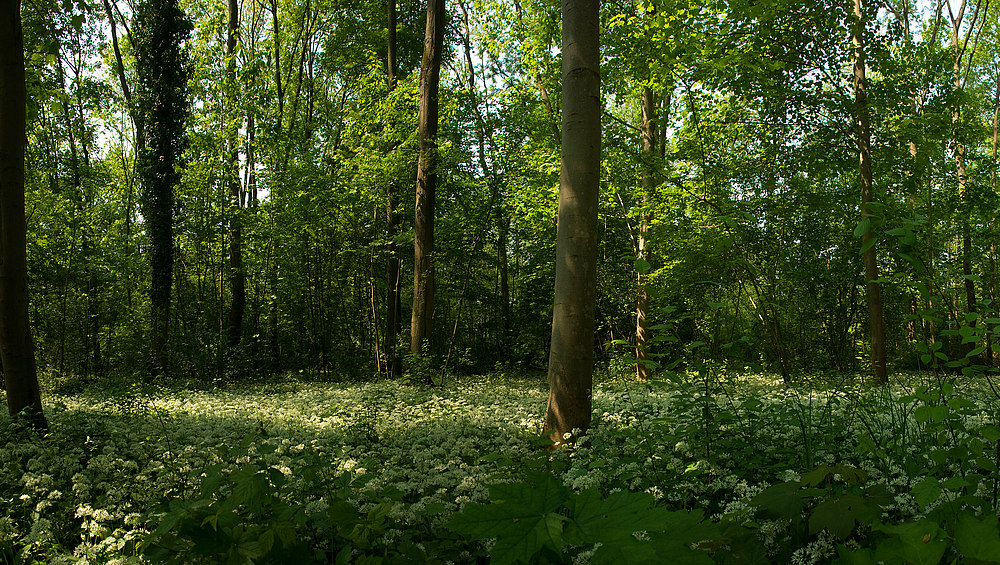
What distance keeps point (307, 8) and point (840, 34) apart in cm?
1742

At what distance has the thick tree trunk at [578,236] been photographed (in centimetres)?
461

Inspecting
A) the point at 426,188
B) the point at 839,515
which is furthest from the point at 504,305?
the point at 839,515

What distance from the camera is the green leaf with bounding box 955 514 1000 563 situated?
127 cm

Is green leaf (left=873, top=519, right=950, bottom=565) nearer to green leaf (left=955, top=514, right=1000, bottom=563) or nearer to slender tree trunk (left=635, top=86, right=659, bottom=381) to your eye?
green leaf (left=955, top=514, right=1000, bottom=563)

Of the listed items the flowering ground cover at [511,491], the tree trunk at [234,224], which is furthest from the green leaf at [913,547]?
the tree trunk at [234,224]

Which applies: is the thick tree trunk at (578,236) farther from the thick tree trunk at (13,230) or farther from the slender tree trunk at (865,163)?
the slender tree trunk at (865,163)

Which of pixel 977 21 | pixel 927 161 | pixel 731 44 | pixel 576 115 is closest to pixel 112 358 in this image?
pixel 576 115

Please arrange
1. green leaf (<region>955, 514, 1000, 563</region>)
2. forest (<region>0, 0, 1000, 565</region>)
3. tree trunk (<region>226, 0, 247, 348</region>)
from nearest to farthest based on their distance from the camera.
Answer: green leaf (<region>955, 514, 1000, 563</region>)
forest (<region>0, 0, 1000, 565</region>)
tree trunk (<region>226, 0, 247, 348</region>)

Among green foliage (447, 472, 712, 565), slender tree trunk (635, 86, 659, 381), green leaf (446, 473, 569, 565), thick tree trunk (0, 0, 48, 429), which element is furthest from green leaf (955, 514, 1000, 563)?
slender tree trunk (635, 86, 659, 381)

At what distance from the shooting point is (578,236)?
182 inches

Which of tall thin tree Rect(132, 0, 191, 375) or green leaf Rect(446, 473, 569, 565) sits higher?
tall thin tree Rect(132, 0, 191, 375)

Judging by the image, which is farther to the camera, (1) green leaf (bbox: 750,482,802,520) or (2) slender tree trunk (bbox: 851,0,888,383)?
(2) slender tree trunk (bbox: 851,0,888,383)

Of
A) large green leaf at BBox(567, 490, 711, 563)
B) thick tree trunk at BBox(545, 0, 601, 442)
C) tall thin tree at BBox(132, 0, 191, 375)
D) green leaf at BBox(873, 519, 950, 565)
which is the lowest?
green leaf at BBox(873, 519, 950, 565)

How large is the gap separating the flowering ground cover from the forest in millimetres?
25
